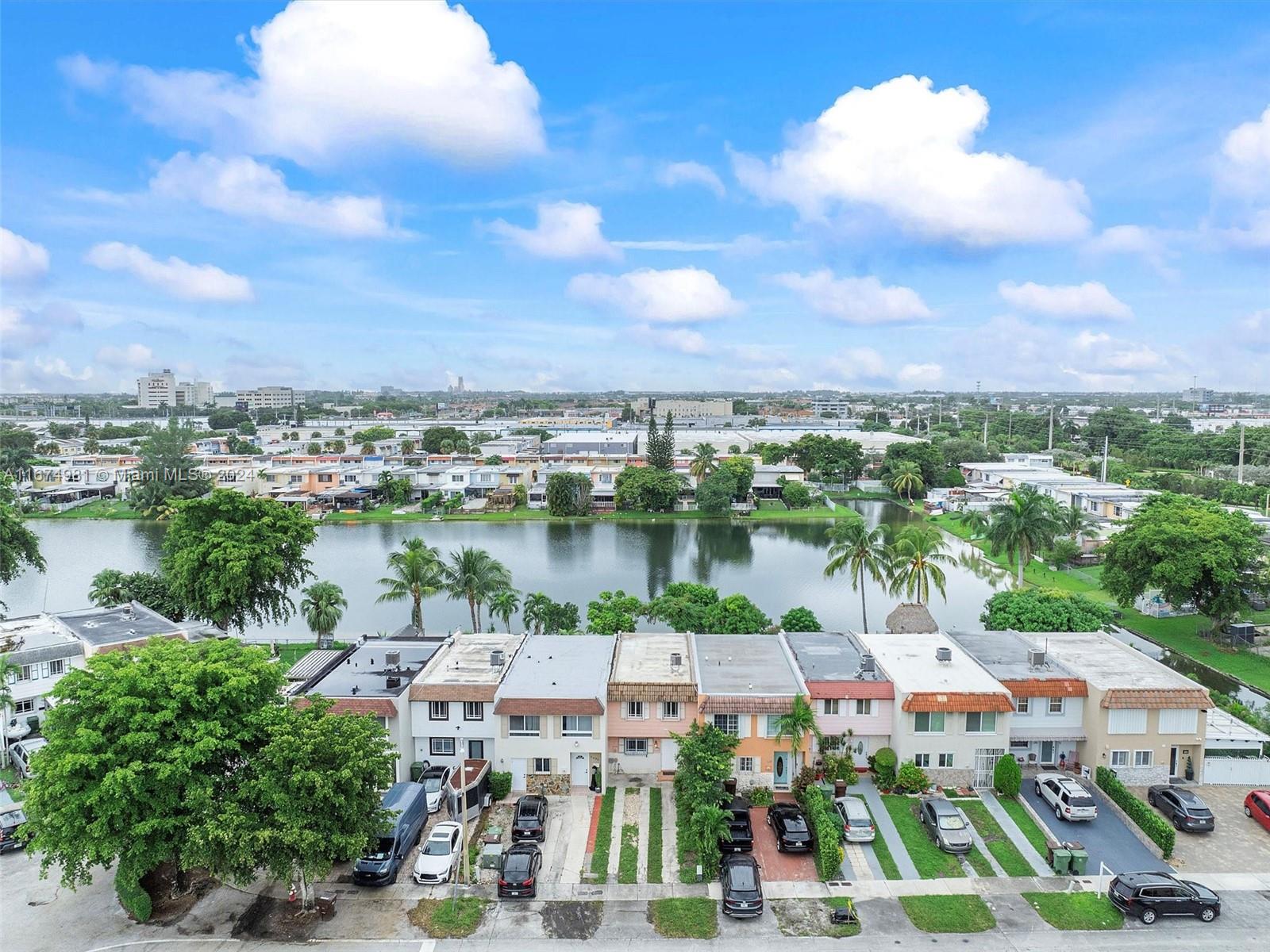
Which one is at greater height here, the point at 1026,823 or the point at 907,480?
the point at 907,480

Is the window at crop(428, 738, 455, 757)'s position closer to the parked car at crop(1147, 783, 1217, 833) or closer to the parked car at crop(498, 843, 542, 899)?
the parked car at crop(498, 843, 542, 899)

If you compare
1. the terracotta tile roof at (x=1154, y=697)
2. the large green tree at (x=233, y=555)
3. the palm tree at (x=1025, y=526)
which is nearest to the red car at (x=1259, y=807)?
the terracotta tile roof at (x=1154, y=697)

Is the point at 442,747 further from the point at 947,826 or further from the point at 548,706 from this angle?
the point at 947,826

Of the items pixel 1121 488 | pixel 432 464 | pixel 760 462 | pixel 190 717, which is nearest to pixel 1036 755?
pixel 190 717

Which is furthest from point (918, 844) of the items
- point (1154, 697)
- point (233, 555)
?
point (233, 555)

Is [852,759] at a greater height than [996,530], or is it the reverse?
[996,530]

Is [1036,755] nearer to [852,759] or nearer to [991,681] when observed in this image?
[991,681]
